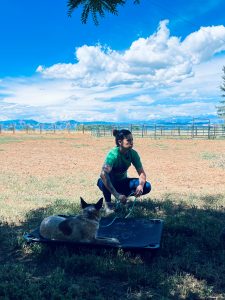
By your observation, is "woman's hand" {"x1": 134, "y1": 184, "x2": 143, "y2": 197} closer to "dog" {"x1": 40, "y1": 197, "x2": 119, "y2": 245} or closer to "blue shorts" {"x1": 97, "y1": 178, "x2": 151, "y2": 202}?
"blue shorts" {"x1": 97, "y1": 178, "x2": 151, "y2": 202}

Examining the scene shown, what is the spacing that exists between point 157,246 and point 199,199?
13.2 ft

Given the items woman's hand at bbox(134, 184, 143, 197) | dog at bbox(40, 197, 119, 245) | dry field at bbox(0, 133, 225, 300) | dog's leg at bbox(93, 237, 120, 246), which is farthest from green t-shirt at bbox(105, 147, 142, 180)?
dog's leg at bbox(93, 237, 120, 246)

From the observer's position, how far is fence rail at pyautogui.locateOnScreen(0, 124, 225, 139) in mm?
42625

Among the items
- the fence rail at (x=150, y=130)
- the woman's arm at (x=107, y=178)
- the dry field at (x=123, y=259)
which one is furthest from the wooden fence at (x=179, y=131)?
the woman's arm at (x=107, y=178)

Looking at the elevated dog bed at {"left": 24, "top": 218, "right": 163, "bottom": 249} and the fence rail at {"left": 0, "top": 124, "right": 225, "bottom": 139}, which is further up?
the fence rail at {"left": 0, "top": 124, "right": 225, "bottom": 139}

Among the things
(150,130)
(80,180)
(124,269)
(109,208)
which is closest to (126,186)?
(109,208)

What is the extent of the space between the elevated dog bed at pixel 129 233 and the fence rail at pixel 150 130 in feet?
120

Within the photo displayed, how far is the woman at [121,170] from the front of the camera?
6285mm

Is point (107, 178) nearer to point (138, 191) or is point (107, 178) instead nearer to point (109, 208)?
point (138, 191)

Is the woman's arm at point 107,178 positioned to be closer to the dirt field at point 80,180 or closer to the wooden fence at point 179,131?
the dirt field at point 80,180

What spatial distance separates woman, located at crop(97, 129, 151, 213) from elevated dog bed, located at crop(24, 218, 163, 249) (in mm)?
603

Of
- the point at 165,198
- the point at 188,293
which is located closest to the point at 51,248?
the point at 188,293

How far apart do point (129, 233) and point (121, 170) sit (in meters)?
1.83

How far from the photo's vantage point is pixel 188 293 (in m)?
3.83
